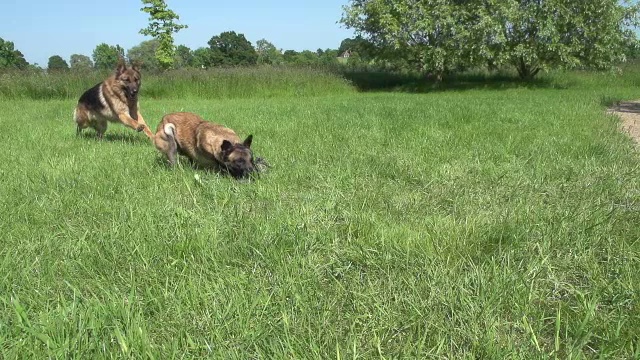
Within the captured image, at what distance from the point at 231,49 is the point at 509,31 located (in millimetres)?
90202

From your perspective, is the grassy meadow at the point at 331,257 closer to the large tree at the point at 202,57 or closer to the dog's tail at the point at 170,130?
the dog's tail at the point at 170,130

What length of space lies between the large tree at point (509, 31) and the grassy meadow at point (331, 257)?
1971 cm

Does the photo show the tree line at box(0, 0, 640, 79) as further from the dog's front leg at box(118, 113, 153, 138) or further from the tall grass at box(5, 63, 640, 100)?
the dog's front leg at box(118, 113, 153, 138)

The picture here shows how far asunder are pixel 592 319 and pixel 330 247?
55.4 inches

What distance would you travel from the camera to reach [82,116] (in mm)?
8562

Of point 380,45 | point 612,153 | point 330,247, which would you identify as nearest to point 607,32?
point 380,45

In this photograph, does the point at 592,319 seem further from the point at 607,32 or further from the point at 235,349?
the point at 607,32

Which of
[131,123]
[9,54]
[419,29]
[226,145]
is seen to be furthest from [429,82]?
[9,54]

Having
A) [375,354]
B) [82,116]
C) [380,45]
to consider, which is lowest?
[375,354]

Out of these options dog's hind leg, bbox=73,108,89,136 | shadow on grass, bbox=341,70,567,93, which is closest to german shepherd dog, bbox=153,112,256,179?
dog's hind leg, bbox=73,108,89,136

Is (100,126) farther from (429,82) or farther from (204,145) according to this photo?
(429,82)

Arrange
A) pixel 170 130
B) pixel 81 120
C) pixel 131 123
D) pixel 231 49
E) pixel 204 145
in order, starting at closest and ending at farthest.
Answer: pixel 204 145 < pixel 170 130 < pixel 131 123 < pixel 81 120 < pixel 231 49

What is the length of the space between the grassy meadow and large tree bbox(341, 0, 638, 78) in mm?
19707

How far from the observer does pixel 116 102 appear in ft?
27.1
